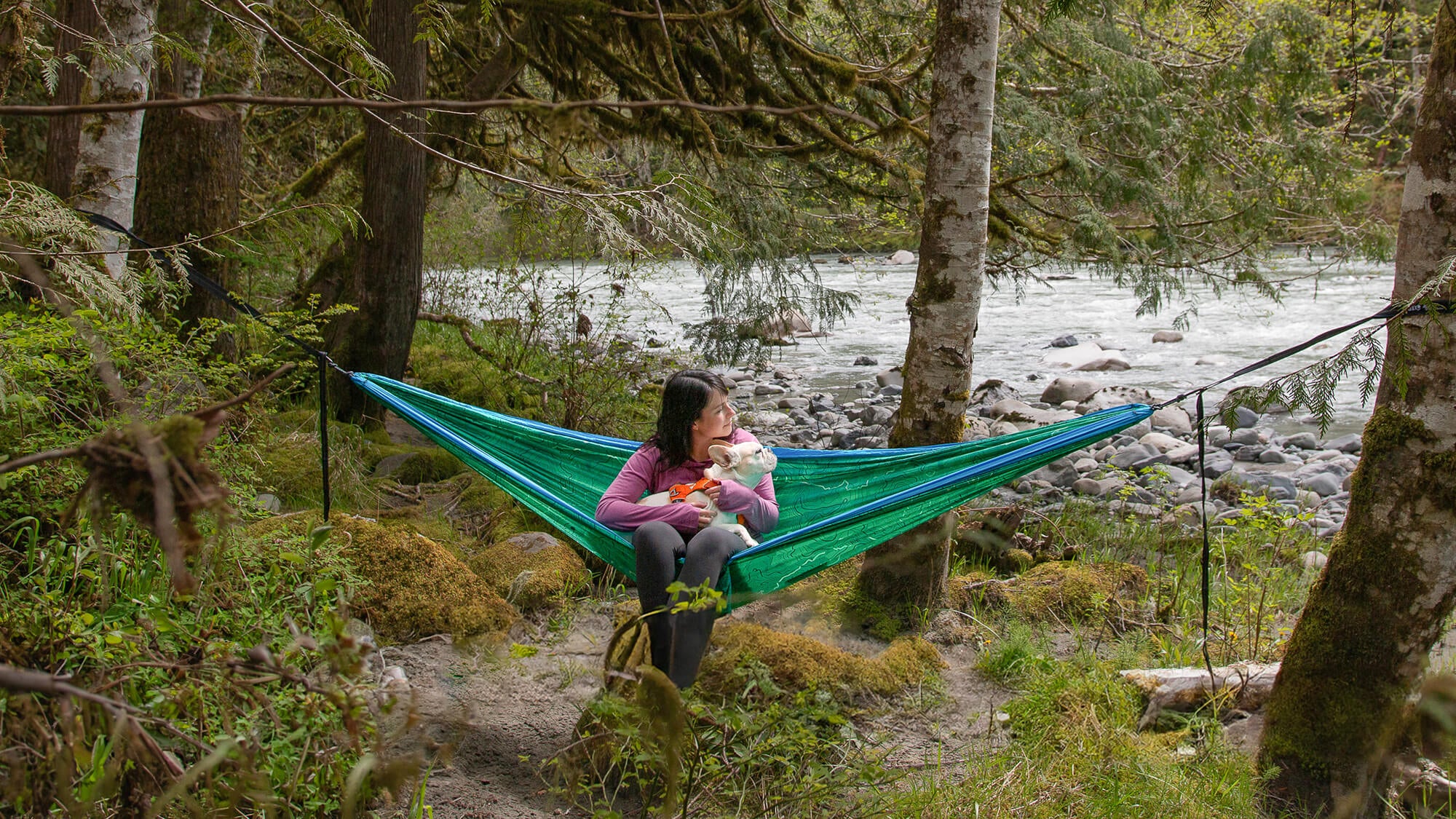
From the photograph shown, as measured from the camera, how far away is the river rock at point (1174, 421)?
6.28m

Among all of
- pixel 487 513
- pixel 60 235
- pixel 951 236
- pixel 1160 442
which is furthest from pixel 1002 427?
pixel 60 235

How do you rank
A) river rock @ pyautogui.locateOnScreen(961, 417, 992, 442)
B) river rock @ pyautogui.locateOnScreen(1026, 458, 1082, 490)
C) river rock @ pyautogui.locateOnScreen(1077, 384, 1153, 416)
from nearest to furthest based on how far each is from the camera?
river rock @ pyautogui.locateOnScreen(1026, 458, 1082, 490)
river rock @ pyautogui.locateOnScreen(961, 417, 992, 442)
river rock @ pyautogui.locateOnScreen(1077, 384, 1153, 416)

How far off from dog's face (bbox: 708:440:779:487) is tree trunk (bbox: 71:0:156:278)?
159cm

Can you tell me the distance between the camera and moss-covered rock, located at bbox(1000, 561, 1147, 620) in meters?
2.88

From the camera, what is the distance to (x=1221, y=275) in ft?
14.2

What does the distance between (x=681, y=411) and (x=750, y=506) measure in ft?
0.91

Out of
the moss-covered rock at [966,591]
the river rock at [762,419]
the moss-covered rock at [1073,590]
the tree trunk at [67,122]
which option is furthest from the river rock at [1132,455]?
the tree trunk at [67,122]

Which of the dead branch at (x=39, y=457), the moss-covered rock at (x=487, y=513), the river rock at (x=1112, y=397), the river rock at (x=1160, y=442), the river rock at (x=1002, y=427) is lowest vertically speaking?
the moss-covered rock at (x=487, y=513)

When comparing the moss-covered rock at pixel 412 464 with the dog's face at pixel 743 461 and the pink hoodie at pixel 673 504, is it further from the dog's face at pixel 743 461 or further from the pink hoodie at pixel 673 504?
the dog's face at pixel 743 461

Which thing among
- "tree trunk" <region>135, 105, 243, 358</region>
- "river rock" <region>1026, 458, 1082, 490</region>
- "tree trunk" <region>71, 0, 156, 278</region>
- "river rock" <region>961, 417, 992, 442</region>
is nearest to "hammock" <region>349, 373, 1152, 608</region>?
"tree trunk" <region>71, 0, 156, 278</region>

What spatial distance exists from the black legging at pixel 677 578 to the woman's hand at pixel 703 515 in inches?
2.1

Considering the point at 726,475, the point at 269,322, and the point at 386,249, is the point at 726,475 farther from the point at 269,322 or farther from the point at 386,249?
the point at 386,249

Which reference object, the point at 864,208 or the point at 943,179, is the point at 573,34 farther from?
the point at 943,179

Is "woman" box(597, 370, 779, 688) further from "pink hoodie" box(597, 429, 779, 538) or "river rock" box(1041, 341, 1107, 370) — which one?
"river rock" box(1041, 341, 1107, 370)
